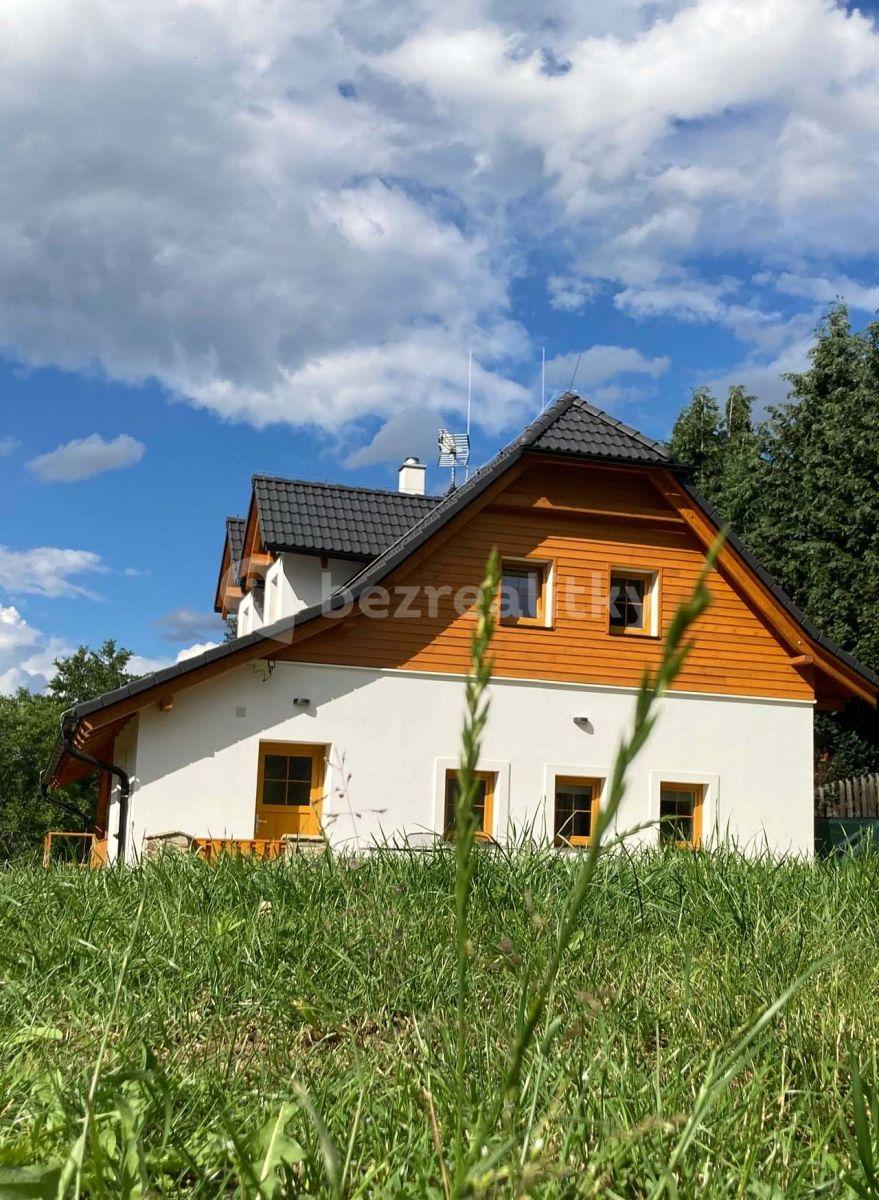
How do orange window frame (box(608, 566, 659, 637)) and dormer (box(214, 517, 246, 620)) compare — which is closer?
orange window frame (box(608, 566, 659, 637))

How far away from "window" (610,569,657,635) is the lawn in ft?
45.3

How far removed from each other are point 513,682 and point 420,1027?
50.5 ft

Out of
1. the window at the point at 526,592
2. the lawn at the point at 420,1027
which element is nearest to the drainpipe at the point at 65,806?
the window at the point at 526,592

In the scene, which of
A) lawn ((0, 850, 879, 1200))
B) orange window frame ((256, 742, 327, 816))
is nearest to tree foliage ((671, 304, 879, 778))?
orange window frame ((256, 742, 327, 816))

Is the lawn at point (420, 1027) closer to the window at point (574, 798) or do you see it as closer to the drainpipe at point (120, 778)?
the drainpipe at point (120, 778)

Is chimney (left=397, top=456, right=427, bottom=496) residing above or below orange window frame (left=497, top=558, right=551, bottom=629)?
above

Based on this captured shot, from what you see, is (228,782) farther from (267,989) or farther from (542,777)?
(267,989)

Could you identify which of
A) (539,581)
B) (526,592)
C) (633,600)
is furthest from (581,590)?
(633,600)

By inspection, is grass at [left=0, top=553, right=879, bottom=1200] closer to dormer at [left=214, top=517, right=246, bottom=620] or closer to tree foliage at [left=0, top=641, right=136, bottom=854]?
dormer at [left=214, top=517, right=246, bottom=620]

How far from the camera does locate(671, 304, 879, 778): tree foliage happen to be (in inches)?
1156

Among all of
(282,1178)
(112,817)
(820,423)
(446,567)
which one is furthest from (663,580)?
(282,1178)

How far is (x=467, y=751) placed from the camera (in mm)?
805

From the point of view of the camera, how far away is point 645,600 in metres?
19.4

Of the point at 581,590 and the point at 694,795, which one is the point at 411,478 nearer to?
the point at 581,590
